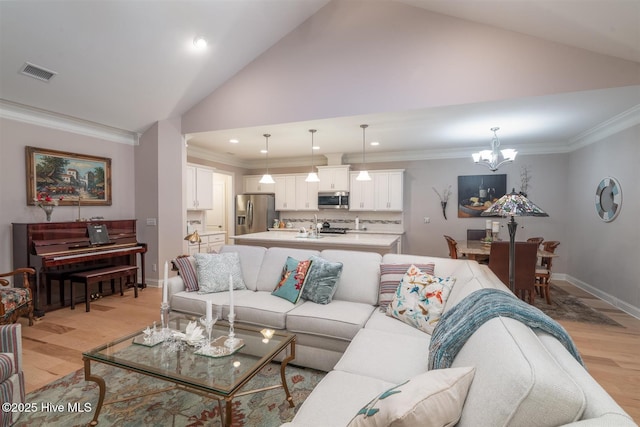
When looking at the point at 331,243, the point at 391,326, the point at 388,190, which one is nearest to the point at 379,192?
the point at 388,190

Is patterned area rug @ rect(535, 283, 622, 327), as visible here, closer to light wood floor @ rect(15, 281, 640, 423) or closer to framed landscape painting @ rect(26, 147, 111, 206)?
light wood floor @ rect(15, 281, 640, 423)

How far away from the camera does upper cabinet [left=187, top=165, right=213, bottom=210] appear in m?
5.66

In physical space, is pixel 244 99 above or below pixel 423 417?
above

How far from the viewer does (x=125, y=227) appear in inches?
184

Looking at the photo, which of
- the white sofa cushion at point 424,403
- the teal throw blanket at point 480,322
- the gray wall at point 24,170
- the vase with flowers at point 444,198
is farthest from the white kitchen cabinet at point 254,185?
the white sofa cushion at point 424,403

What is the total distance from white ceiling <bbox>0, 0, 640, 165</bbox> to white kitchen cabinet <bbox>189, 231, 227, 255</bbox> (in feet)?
6.37

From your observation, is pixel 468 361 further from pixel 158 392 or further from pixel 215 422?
pixel 158 392

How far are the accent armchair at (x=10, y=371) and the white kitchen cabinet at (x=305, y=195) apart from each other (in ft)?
17.9

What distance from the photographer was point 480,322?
131cm

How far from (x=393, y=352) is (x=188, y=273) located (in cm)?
221

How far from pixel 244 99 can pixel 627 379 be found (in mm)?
5088

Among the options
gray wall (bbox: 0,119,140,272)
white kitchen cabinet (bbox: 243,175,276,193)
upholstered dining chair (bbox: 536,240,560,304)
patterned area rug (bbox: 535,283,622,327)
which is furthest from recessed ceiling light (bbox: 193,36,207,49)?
patterned area rug (bbox: 535,283,622,327)

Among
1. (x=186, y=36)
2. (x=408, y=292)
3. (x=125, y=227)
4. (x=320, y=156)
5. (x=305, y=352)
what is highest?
(x=186, y=36)

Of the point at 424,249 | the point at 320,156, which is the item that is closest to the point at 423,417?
the point at 424,249
